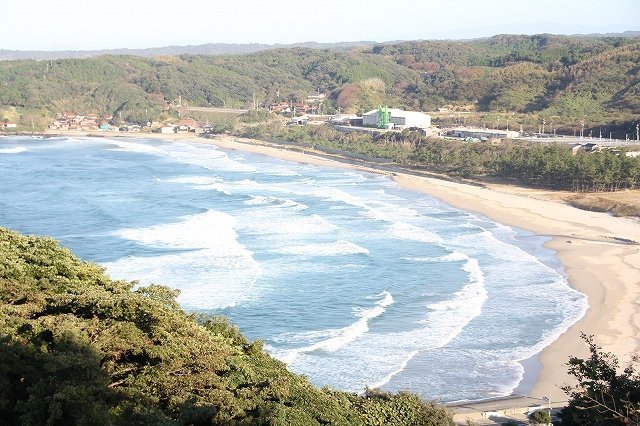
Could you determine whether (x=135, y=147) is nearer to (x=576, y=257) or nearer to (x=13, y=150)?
(x=13, y=150)

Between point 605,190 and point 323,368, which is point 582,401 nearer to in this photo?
point 323,368

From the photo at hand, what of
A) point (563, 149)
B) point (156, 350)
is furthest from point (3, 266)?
point (563, 149)

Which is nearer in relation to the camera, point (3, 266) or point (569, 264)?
point (3, 266)

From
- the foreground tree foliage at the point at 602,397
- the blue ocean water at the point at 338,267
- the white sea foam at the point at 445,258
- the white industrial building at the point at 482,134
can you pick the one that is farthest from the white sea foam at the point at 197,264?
the white industrial building at the point at 482,134

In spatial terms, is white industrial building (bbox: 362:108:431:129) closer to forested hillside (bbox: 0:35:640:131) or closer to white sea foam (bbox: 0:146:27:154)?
forested hillside (bbox: 0:35:640:131)

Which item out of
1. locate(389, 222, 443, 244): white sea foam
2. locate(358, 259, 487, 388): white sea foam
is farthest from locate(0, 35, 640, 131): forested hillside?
locate(358, 259, 487, 388): white sea foam

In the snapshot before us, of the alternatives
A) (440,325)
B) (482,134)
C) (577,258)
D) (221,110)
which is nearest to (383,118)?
(482,134)

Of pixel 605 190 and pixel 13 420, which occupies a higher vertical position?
pixel 13 420
